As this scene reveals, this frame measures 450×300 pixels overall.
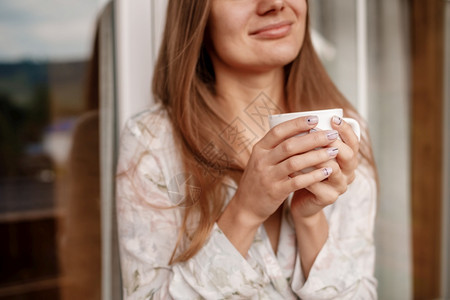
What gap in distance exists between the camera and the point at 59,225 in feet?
3.17

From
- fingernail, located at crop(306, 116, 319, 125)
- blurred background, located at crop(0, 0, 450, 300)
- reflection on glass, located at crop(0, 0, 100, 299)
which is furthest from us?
reflection on glass, located at crop(0, 0, 100, 299)

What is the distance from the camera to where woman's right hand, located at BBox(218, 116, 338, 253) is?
393 millimetres

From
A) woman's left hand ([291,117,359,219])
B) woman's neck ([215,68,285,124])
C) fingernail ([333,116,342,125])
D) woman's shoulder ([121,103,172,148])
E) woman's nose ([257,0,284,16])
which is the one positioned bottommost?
woman's left hand ([291,117,359,219])

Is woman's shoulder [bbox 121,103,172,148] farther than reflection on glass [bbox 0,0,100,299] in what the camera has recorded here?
No

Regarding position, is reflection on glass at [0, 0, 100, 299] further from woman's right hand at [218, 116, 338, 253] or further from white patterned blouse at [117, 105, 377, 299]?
woman's right hand at [218, 116, 338, 253]

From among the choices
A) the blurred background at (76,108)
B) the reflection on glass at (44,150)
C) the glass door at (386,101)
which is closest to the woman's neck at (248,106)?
the blurred background at (76,108)

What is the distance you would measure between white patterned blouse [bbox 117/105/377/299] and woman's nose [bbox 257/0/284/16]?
0.68 ft

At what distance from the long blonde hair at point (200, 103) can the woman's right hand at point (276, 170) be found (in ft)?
0.11

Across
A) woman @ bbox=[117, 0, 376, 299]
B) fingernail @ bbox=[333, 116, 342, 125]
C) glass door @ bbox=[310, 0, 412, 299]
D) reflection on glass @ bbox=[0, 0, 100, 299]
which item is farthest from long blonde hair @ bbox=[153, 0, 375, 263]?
glass door @ bbox=[310, 0, 412, 299]

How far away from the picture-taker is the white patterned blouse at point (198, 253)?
1.64 feet

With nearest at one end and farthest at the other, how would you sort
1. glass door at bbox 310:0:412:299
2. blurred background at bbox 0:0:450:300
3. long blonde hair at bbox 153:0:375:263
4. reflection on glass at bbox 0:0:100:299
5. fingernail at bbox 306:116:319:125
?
1. fingernail at bbox 306:116:319:125
2. long blonde hair at bbox 153:0:375:263
3. blurred background at bbox 0:0:450:300
4. reflection on glass at bbox 0:0:100:299
5. glass door at bbox 310:0:412:299

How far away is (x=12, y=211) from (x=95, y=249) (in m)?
0.22

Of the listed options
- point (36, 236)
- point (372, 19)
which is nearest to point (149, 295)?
point (36, 236)

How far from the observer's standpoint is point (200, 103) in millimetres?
539
